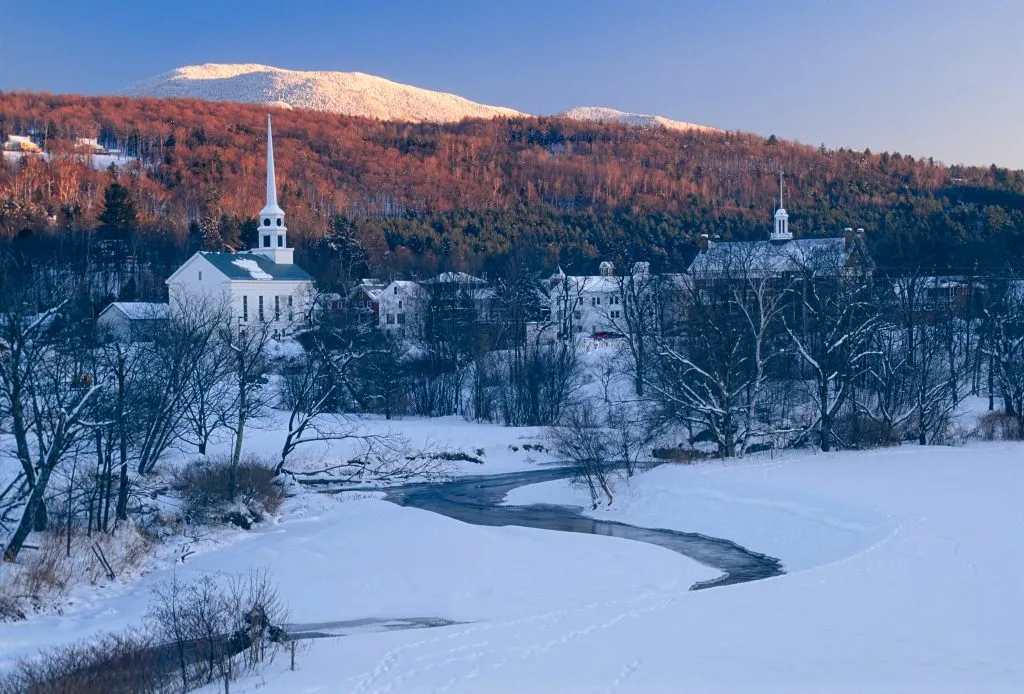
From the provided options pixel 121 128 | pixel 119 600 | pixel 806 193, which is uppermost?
pixel 121 128

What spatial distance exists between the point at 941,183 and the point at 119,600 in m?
111

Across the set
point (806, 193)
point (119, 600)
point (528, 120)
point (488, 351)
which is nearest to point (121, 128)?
point (528, 120)

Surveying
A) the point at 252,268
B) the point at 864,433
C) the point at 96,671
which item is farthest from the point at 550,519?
the point at 252,268

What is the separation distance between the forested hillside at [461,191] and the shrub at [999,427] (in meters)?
23.6

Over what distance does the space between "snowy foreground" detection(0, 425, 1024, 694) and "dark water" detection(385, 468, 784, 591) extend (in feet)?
1.81

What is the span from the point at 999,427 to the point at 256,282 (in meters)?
39.9

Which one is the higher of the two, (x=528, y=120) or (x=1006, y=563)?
(x=528, y=120)

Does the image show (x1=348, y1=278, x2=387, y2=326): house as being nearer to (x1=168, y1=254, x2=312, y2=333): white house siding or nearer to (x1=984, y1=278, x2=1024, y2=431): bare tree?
(x1=168, y1=254, x2=312, y2=333): white house siding

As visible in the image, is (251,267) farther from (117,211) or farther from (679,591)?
(679,591)

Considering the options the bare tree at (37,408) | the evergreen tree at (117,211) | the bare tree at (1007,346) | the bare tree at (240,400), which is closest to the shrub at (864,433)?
the bare tree at (1007,346)

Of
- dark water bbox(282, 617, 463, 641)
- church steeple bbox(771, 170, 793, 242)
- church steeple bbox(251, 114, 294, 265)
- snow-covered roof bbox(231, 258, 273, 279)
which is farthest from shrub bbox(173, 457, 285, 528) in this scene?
church steeple bbox(771, 170, 793, 242)

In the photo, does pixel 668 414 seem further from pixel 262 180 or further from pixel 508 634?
pixel 262 180

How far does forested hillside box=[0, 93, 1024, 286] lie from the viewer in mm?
74875

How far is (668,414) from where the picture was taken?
105ft
